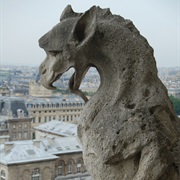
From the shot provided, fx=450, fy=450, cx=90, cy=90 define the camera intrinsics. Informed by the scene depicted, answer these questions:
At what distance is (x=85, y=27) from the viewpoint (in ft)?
8.35

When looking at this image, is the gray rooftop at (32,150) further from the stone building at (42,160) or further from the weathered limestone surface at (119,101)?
the weathered limestone surface at (119,101)

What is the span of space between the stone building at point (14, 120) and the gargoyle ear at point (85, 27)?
28.8 meters

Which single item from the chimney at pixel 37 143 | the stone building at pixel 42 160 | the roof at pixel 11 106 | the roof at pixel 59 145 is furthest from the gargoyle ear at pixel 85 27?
the roof at pixel 11 106

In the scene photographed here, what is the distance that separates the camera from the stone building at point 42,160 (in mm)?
18766

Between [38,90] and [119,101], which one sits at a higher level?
[119,101]

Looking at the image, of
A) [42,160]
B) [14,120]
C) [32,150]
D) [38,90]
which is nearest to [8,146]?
[32,150]

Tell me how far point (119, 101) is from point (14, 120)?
1160 inches

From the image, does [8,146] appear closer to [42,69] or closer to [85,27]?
[42,69]

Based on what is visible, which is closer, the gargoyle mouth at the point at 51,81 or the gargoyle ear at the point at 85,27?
the gargoyle ear at the point at 85,27

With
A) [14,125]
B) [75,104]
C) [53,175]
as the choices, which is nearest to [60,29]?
[53,175]

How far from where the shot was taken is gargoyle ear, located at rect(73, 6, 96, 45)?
97.9 inches

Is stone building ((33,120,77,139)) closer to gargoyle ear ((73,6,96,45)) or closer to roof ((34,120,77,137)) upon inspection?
roof ((34,120,77,137))

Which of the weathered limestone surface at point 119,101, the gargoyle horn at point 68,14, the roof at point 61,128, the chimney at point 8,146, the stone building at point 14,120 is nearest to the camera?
the weathered limestone surface at point 119,101

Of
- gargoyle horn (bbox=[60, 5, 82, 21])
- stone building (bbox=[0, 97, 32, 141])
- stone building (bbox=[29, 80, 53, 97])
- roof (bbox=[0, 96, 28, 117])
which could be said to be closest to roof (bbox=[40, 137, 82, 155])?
stone building (bbox=[0, 97, 32, 141])
